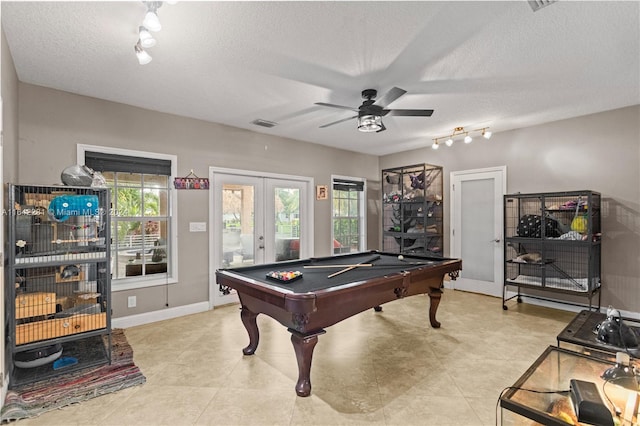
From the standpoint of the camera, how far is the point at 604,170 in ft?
13.7

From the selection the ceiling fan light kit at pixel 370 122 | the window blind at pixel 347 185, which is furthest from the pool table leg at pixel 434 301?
the window blind at pixel 347 185

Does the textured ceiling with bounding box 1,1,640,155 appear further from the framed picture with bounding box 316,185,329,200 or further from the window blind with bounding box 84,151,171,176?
the framed picture with bounding box 316,185,329,200

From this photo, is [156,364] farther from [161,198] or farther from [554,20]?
[554,20]

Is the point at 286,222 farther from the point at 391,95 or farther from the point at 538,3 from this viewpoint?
the point at 538,3

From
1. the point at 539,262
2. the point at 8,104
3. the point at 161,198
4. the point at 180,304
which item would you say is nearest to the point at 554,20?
the point at 539,262

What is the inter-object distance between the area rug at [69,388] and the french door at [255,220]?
1.80 m

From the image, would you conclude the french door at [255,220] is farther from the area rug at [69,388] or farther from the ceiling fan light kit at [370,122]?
the ceiling fan light kit at [370,122]

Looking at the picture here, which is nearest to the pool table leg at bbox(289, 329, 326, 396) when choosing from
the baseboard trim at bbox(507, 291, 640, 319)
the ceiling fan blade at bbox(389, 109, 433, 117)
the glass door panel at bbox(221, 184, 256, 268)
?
the ceiling fan blade at bbox(389, 109, 433, 117)

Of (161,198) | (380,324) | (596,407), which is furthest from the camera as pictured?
(161,198)

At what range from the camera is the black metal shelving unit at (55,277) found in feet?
8.12

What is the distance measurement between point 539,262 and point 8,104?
19.2ft

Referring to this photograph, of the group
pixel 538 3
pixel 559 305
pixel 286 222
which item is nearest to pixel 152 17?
pixel 538 3

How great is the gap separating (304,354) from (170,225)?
2770mm

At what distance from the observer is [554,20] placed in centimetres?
222
